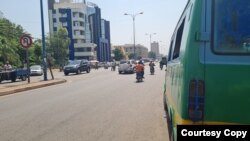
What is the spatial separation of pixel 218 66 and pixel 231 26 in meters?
0.40

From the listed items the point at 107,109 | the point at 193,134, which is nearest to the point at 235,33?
the point at 193,134

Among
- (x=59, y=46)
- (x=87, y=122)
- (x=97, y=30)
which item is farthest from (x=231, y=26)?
(x=97, y=30)

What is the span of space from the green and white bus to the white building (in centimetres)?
10427

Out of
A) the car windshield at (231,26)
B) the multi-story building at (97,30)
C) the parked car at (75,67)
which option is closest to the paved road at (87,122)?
the car windshield at (231,26)

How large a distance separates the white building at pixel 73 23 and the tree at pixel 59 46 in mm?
36915

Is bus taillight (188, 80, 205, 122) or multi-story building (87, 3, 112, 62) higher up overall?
multi-story building (87, 3, 112, 62)

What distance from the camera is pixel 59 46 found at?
226 ft

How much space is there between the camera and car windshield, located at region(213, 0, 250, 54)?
3471mm

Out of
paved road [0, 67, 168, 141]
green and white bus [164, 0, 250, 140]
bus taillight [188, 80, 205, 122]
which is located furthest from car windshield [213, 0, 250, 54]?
paved road [0, 67, 168, 141]

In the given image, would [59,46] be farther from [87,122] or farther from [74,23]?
[87,122]

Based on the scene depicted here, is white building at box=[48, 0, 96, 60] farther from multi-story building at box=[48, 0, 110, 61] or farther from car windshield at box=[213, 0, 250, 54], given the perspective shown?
car windshield at box=[213, 0, 250, 54]

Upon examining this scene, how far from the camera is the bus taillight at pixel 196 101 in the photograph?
3.47 m

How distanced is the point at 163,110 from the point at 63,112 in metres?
2.82

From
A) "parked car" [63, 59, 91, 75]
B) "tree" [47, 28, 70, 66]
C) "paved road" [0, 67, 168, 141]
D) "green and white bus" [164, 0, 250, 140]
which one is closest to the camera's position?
"green and white bus" [164, 0, 250, 140]
